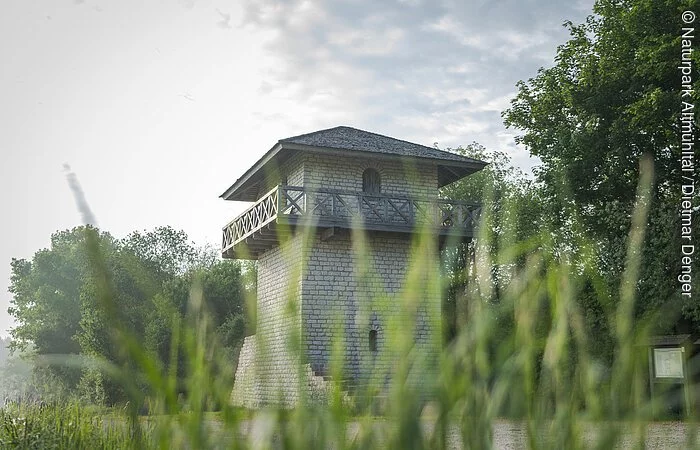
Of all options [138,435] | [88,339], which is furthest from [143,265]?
[88,339]

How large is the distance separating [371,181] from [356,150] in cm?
141

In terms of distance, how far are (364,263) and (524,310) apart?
228mm

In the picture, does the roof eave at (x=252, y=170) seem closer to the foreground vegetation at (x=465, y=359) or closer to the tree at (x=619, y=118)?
the tree at (x=619, y=118)

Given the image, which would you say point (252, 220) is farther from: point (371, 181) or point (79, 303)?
point (79, 303)

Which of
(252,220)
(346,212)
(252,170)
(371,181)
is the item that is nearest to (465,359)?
(346,212)

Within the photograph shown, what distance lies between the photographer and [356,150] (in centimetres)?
2061

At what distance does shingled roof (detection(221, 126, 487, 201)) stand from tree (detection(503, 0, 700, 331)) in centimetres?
264

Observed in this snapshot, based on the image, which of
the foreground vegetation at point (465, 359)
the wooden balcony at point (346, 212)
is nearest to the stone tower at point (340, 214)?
the wooden balcony at point (346, 212)

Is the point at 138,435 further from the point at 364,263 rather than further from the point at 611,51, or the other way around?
the point at 611,51

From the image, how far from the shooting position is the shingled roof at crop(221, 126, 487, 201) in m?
20.3

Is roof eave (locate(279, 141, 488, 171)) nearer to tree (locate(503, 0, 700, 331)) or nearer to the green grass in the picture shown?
tree (locate(503, 0, 700, 331))
